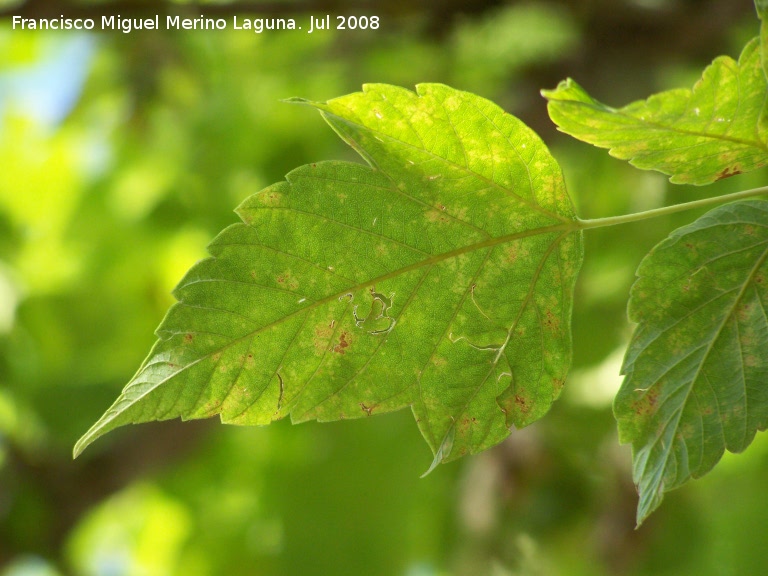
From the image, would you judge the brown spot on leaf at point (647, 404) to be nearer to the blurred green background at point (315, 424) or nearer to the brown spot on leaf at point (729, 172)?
the brown spot on leaf at point (729, 172)

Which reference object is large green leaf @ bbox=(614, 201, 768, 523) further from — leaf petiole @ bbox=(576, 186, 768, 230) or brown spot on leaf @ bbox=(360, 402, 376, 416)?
brown spot on leaf @ bbox=(360, 402, 376, 416)

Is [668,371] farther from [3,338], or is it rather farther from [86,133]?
[86,133]

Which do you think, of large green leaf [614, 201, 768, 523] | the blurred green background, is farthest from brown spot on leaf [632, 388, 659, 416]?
the blurred green background

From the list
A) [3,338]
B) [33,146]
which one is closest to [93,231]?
[3,338]

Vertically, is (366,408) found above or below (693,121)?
below

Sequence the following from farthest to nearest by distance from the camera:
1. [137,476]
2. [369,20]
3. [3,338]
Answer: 1. [3,338]
2. [137,476]
3. [369,20]

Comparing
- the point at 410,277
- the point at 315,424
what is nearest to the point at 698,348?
the point at 410,277

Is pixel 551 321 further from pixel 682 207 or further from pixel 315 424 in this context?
pixel 315 424
